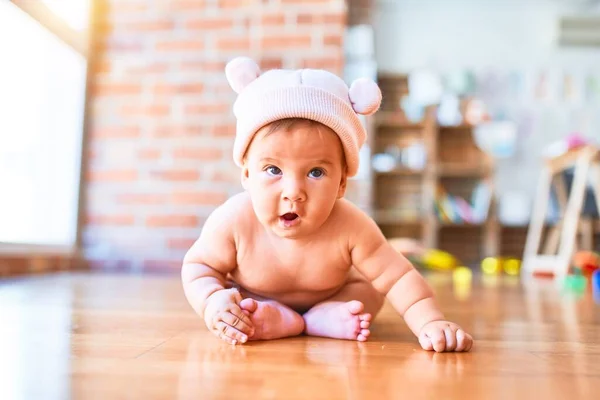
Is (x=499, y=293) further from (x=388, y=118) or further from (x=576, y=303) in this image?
(x=388, y=118)

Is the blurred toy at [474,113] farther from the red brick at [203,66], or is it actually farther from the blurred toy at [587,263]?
the red brick at [203,66]

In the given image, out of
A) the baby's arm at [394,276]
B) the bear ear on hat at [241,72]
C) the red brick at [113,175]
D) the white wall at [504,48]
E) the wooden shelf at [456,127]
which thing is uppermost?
the white wall at [504,48]

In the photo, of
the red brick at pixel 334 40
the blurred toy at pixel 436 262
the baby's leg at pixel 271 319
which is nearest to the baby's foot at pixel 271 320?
the baby's leg at pixel 271 319

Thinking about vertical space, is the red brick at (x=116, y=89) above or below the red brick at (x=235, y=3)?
below

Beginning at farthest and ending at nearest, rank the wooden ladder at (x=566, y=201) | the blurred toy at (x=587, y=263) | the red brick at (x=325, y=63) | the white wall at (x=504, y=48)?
the white wall at (x=504, y=48) → the wooden ladder at (x=566, y=201) → the blurred toy at (x=587, y=263) → the red brick at (x=325, y=63)

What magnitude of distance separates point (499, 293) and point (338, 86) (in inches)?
49.4

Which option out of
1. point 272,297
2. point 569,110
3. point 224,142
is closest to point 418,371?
point 272,297

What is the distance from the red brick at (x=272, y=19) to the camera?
2.45 m

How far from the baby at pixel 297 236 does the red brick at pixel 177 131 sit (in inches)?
63.4

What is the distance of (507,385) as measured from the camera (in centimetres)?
58

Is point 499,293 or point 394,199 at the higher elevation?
point 394,199

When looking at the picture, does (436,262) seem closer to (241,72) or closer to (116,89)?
(116,89)

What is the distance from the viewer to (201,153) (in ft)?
8.20

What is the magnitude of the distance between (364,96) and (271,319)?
36 cm
